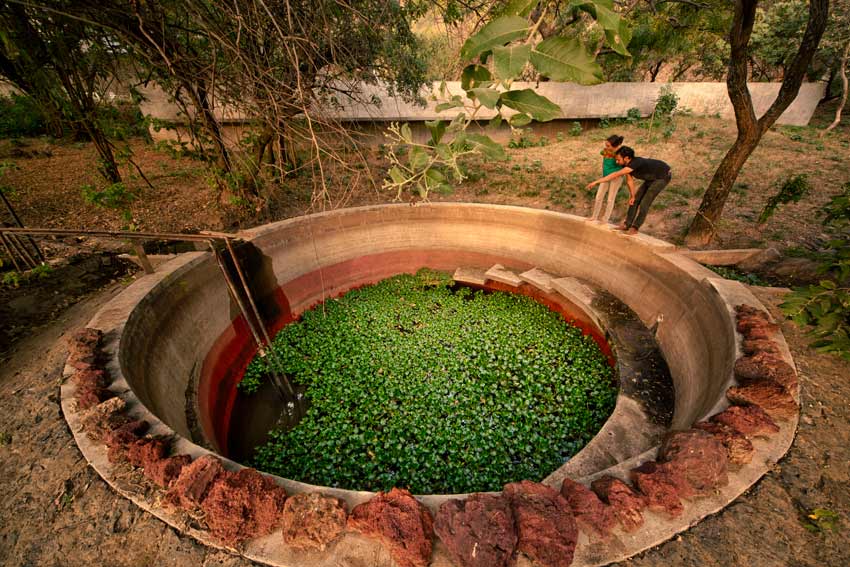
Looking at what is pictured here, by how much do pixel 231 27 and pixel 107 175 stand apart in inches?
187

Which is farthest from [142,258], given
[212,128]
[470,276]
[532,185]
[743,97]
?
[743,97]

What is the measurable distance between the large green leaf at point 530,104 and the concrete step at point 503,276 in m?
5.20

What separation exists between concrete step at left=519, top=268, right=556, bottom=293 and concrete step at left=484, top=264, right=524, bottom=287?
0.11 meters

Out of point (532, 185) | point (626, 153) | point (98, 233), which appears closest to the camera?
point (98, 233)

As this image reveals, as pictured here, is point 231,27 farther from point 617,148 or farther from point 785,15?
point 785,15

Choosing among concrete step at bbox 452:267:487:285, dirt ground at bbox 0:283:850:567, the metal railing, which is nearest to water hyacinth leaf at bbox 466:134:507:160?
dirt ground at bbox 0:283:850:567

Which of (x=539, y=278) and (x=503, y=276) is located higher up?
(x=539, y=278)

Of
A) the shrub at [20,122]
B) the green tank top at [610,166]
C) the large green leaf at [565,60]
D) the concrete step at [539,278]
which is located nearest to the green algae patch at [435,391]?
the concrete step at [539,278]

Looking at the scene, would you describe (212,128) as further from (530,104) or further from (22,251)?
(530,104)

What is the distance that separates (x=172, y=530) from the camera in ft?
6.42

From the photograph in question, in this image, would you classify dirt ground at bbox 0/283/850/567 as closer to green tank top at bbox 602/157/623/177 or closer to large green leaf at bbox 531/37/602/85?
large green leaf at bbox 531/37/602/85

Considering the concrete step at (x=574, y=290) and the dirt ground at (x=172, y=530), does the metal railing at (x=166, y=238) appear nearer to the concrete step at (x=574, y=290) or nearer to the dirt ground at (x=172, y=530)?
the dirt ground at (x=172, y=530)

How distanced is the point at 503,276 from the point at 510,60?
5486mm

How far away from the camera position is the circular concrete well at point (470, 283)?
209 centimetres
